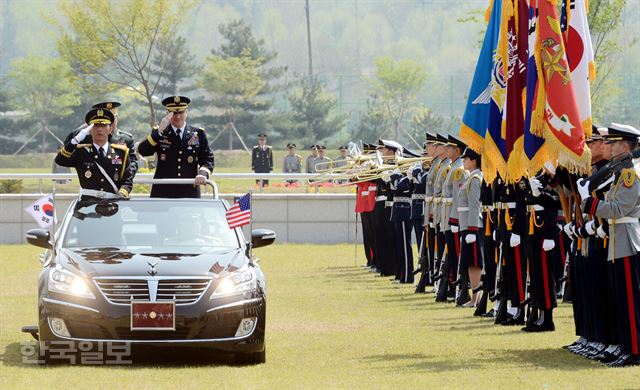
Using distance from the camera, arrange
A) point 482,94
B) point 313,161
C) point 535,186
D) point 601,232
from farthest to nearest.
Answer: point 313,161, point 482,94, point 535,186, point 601,232

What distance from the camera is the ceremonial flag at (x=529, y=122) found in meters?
12.5

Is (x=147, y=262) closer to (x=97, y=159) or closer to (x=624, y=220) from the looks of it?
(x=97, y=159)

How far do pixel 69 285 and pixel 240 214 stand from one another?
66.2 inches

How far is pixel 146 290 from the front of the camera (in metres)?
10.9

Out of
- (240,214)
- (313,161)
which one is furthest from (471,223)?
(313,161)

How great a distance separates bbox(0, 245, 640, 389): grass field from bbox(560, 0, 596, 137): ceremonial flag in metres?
2.18

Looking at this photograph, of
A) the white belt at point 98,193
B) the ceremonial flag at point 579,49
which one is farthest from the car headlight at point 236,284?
the ceremonial flag at point 579,49

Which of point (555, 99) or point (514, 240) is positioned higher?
point (555, 99)

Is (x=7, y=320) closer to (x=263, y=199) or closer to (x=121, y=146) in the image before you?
(x=121, y=146)

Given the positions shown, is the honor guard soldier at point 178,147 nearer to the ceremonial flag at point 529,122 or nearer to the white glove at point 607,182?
the ceremonial flag at point 529,122

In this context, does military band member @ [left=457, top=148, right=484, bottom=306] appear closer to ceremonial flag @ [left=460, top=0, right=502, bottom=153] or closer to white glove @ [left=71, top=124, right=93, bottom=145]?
ceremonial flag @ [left=460, top=0, right=502, bottom=153]

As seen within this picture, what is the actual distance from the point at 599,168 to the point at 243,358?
3.19 metres

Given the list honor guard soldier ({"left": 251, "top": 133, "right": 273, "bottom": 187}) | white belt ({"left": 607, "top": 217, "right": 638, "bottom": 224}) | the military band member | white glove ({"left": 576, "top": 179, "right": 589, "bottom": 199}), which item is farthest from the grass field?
honor guard soldier ({"left": 251, "top": 133, "right": 273, "bottom": 187})

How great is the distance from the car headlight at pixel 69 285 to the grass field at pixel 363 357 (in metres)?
0.56
